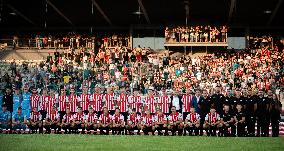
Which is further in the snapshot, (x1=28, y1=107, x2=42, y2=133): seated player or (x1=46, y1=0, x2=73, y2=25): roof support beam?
(x1=46, y1=0, x2=73, y2=25): roof support beam

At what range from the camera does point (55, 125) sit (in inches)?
614

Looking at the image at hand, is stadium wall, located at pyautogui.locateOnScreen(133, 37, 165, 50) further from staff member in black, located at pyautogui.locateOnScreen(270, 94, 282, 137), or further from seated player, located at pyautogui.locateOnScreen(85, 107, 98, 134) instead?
staff member in black, located at pyautogui.locateOnScreen(270, 94, 282, 137)

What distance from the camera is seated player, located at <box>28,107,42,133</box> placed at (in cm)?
1555

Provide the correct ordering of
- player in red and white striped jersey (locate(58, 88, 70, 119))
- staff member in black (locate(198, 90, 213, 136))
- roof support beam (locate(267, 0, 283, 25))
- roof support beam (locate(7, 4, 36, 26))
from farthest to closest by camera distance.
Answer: roof support beam (locate(7, 4, 36, 26))
roof support beam (locate(267, 0, 283, 25))
player in red and white striped jersey (locate(58, 88, 70, 119))
staff member in black (locate(198, 90, 213, 136))

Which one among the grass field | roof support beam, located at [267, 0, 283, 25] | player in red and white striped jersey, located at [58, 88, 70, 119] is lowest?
the grass field

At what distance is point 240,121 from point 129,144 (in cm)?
461

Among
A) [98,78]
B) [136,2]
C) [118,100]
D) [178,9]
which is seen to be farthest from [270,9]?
[118,100]

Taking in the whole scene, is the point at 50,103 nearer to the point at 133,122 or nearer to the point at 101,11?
the point at 133,122

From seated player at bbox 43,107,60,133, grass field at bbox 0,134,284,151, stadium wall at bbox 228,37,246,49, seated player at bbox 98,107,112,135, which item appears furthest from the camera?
stadium wall at bbox 228,37,246,49

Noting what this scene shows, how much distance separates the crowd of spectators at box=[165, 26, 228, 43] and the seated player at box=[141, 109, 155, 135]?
1625cm

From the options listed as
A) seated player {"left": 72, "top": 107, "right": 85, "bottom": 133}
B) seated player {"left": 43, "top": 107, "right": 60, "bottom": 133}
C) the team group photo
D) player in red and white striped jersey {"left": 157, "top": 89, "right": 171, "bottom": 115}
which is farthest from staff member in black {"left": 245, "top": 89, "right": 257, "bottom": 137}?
seated player {"left": 43, "top": 107, "right": 60, "bottom": 133}

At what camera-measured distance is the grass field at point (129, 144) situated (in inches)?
424

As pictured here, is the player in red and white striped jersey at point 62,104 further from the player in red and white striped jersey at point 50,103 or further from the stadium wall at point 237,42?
the stadium wall at point 237,42

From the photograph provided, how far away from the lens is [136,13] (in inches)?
1183
